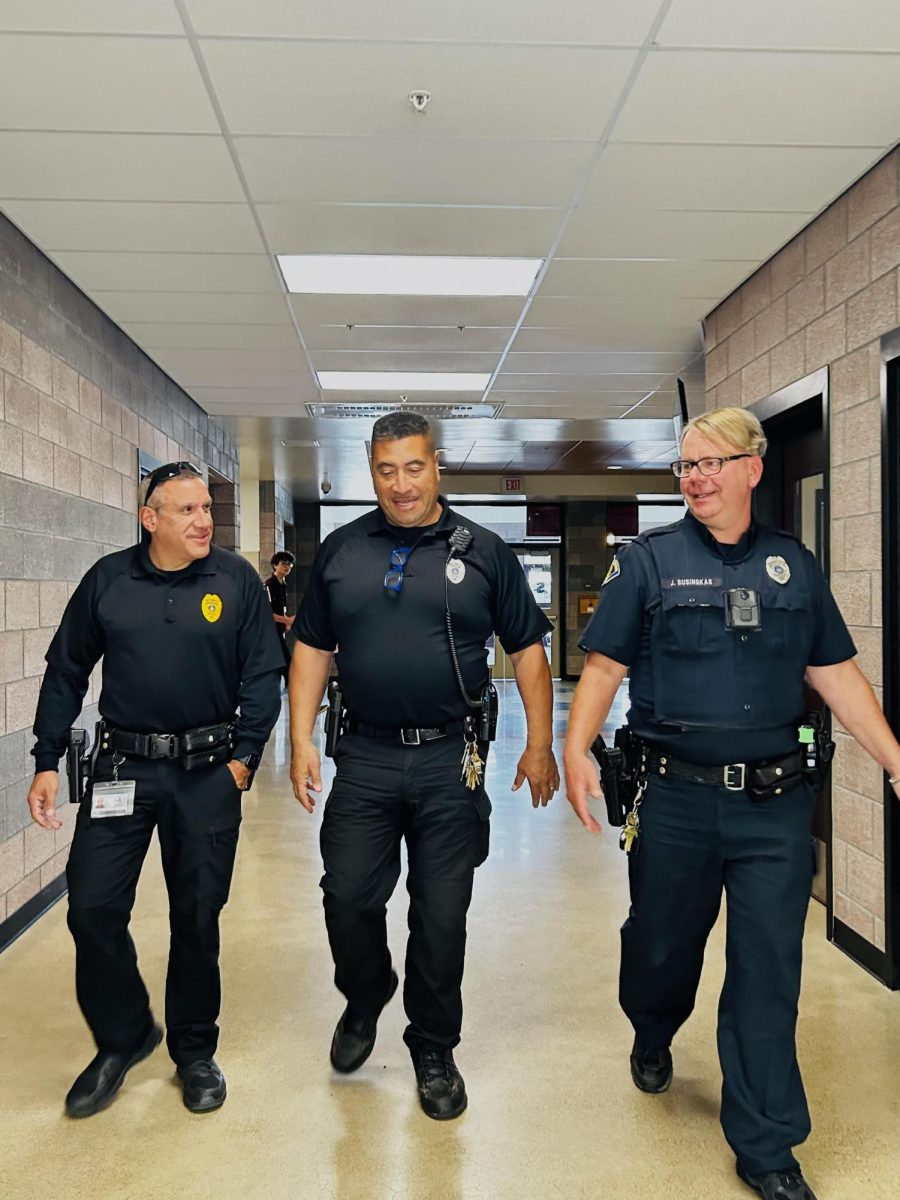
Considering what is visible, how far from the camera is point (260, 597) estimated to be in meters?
2.56

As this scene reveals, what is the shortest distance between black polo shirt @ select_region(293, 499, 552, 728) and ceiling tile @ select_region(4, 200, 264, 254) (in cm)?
175

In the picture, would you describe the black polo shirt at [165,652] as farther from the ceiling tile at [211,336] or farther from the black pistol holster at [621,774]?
the ceiling tile at [211,336]

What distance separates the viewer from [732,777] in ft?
6.77

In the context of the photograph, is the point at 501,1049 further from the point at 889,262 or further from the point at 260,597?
the point at 889,262

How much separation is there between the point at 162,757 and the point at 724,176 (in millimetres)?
2554

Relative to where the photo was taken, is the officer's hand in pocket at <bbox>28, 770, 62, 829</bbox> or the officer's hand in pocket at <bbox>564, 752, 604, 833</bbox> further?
the officer's hand in pocket at <bbox>28, 770, 62, 829</bbox>

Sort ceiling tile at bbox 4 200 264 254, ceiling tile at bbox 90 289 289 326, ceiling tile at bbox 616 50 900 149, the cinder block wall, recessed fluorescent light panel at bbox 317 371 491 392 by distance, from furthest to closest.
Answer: recessed fluorescent light panel at bbox 317 371 491 392 → ceiling tile at bbox 90 289 289 326 → the cinder block wall → ceiling tile at bbox 4 200 264 254 → ceiling tile at bbox 616 50 900 149

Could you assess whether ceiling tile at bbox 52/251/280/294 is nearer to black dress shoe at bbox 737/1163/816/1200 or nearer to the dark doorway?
the dark doorway

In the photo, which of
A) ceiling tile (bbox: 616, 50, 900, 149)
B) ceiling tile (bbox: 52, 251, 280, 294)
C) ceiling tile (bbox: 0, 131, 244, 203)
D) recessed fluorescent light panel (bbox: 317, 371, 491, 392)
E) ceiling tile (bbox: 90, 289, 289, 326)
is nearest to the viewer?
ceiling tile (bbox: 616, 50, 900, 149)

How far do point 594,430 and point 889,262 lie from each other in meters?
5.60

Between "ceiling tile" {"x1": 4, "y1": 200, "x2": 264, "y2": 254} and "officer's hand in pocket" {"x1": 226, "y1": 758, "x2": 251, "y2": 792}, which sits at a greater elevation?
"ceiling tile" {"x1": 4, "y1": 200, "x2": 264, "y2": 254}

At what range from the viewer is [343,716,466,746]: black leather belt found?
237 centimetres

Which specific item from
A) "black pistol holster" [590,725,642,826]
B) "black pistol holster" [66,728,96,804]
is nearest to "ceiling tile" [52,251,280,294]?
"black pistol holster" [66,728,96,804]

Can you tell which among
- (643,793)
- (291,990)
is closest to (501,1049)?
(291,990)
